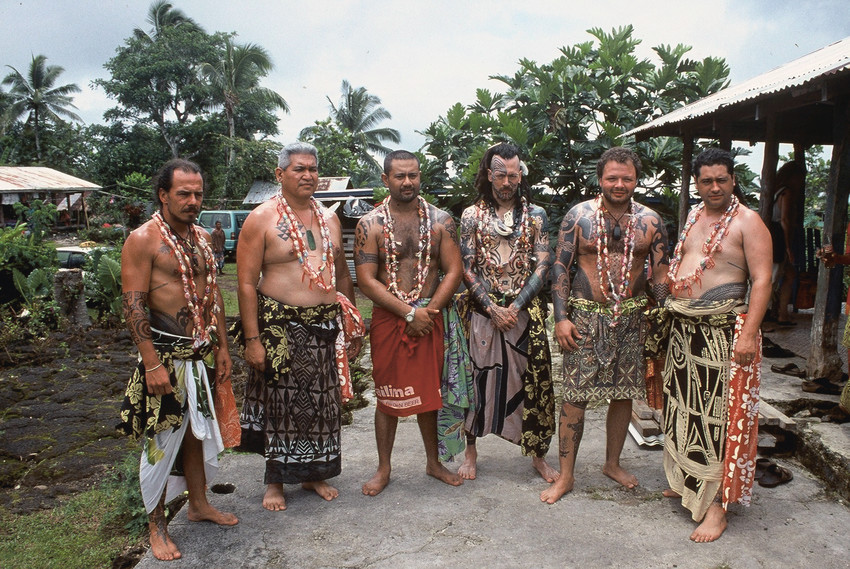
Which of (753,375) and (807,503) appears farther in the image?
(807,503)

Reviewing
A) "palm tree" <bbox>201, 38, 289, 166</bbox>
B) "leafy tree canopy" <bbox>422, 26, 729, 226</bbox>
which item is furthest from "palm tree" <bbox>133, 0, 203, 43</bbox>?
"leafy tree canopy" <bbox>422, 26, 729, 226</bbox>

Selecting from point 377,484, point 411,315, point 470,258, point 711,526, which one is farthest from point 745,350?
point 377,484

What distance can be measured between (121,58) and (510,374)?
31.8m

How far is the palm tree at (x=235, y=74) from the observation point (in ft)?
92.3

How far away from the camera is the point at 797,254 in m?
7.27

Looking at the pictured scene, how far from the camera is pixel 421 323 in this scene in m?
3.62

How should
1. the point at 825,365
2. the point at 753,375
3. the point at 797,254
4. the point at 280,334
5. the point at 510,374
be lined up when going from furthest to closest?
the point at 797,254 → the point at 825,365 → the point at 510,374 → the point at 280,334 → the point at 753,375

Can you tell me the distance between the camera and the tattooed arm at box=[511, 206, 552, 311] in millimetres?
3753

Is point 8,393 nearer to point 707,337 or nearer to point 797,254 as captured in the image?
point 707,337

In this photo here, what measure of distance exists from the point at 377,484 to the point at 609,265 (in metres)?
1.86

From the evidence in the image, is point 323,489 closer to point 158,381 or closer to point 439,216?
point 158,381

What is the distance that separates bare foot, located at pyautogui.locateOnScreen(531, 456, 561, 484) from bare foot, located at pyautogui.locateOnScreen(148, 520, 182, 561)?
6.88ft

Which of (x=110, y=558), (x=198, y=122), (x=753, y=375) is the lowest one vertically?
(x=110, y=558)

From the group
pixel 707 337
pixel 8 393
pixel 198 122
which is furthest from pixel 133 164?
pixel 707 337
